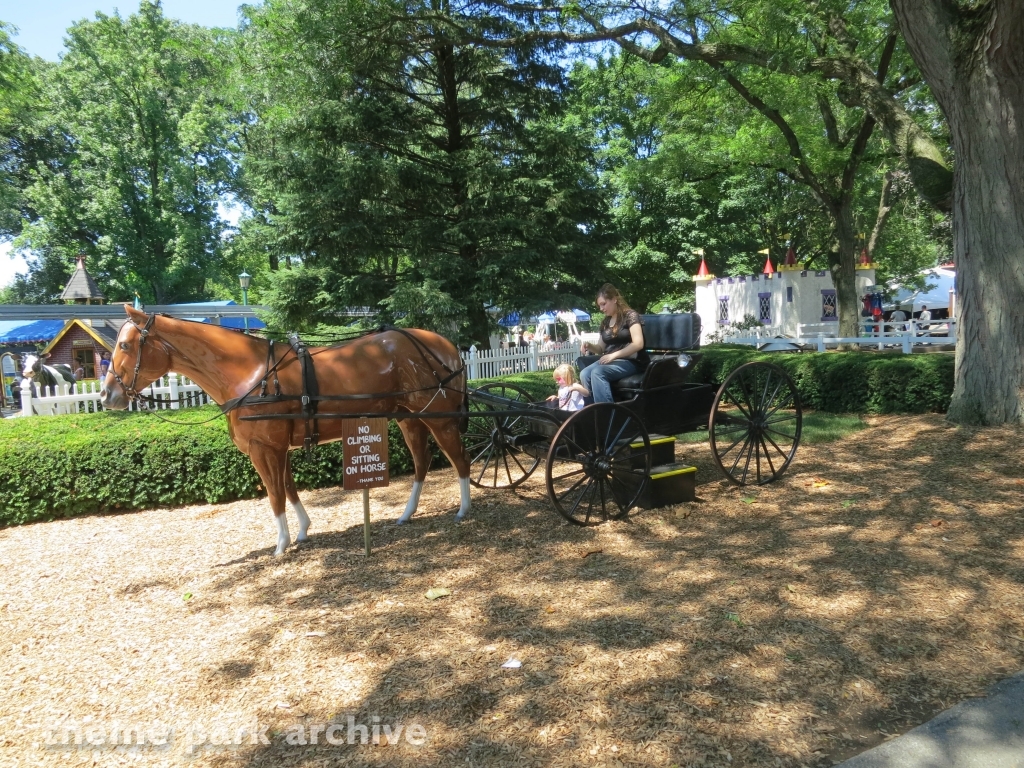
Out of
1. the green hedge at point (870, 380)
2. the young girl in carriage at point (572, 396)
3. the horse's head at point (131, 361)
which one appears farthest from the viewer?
the green hedge at point (870, 380)

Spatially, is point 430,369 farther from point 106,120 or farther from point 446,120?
point 106,120

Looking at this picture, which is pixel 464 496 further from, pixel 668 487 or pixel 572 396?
pixel 668 487

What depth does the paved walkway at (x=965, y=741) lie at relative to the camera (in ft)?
9.14

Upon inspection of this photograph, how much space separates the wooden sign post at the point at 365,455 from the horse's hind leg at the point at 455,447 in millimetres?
903

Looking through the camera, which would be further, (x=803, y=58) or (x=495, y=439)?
(x=803, y=58)

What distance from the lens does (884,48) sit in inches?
586

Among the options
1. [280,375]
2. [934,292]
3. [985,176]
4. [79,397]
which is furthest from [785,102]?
[934,292]

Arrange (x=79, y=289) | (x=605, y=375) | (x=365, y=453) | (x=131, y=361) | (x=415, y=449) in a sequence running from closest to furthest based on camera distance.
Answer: (x=131, y=361) < (x=365, y=453) < (x=605, y=375) < (x=415, y=449) < (x=79, y=289)

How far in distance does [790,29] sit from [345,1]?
8179 mm

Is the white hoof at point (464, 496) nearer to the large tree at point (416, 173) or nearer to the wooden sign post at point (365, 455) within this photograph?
the wooden sign post at point (365, 455)

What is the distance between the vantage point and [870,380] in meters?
10.6

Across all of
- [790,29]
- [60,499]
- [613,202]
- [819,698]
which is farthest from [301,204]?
[613,202]

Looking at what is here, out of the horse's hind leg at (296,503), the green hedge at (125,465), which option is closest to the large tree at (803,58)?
the green hedge at (125,465)

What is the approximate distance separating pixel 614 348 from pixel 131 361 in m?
4.26
